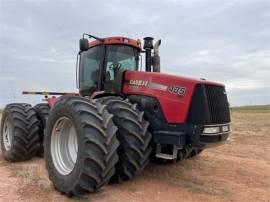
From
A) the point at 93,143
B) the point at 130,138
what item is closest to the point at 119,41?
the point at 130,138

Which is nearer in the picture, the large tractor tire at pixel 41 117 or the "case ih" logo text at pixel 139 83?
the "case ih" logo text at pixel 139 83

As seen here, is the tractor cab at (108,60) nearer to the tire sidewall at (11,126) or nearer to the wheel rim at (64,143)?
the wheel rim at (64,143)

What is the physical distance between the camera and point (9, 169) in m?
7.64

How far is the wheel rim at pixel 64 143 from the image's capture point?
6090 millimetres

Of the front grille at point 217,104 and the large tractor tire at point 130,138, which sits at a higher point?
the front grille at point 217,104

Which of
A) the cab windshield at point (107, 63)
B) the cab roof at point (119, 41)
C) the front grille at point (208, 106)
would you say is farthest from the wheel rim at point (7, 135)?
the front grille at point (208, 106)

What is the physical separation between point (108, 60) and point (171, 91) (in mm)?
1835

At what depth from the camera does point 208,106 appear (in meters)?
5.81

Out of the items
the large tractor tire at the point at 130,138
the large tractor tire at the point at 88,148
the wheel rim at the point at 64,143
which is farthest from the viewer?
the wheel rim at the point at 64,143

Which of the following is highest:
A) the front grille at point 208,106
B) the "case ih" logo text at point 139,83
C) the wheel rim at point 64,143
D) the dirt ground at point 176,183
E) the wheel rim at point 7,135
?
the "case ih" logo text at point 139,83

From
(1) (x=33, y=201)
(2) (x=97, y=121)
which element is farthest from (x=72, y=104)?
(1) (x=33, y=201)

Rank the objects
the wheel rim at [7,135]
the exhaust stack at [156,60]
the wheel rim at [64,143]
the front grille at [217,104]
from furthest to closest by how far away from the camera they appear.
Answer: the wheel rim at [7,135], the exhaust stack at [156,60], the wheel rim at [64,143], the front grille at [217,104]

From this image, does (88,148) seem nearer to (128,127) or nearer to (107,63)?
(128,127)

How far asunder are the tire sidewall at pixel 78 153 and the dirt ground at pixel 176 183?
0.20m
